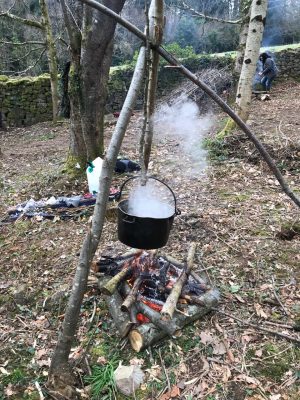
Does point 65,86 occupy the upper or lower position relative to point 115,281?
upper

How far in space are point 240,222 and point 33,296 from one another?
8.27 ft

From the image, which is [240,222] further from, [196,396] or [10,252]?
[10,252]

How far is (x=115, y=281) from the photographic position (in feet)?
9.93

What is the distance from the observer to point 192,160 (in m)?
6.75

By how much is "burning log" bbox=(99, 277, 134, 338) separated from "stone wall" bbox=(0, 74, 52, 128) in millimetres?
10347

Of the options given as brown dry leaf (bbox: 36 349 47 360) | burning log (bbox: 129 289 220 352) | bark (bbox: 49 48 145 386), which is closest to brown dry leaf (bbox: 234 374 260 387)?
burning log (bbox: 129 289 220 352)

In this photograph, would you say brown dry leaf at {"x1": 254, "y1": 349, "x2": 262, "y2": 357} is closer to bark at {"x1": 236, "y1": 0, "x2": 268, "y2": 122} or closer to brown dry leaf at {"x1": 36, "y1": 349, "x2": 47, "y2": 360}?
brown dry leaf at {"x1": 36, "y1": 349, "x2": 47, "y2": 360}

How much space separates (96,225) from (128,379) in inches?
44.2

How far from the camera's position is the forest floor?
101 inches

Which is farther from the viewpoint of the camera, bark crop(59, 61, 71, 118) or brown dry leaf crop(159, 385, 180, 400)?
bark crop(59, 61, 71, 118)

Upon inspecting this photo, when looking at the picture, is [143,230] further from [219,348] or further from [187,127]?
[187,127]

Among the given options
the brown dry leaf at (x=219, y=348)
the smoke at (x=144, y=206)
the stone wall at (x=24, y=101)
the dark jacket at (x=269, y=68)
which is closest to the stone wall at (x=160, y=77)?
the dark jacket at (x=269, y=68)

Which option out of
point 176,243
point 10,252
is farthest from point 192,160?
point 10,252

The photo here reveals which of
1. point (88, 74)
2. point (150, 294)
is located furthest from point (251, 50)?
point (150, 294)
